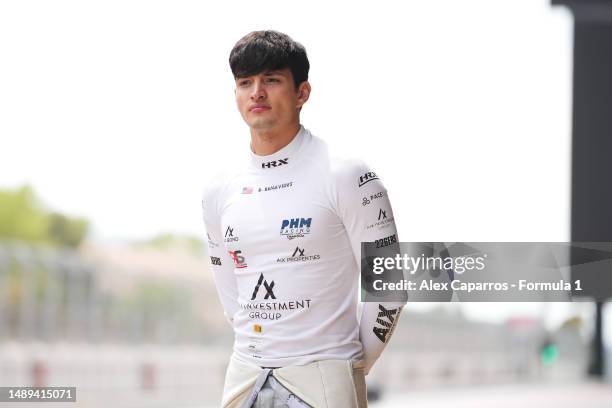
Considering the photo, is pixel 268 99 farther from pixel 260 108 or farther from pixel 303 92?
pixel 303 92

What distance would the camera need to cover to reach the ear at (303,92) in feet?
10.8

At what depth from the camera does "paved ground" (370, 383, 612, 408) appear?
940 inches

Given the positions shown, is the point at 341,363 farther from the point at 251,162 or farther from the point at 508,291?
the point at 508,291

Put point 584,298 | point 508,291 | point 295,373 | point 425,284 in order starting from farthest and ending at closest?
1. point 584,298
2. point 508,291
3. point 425,284
4. point 295,373

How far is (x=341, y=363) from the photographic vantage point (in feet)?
10.1

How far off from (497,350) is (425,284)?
134 feet

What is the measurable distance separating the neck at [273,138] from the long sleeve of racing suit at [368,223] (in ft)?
0.76

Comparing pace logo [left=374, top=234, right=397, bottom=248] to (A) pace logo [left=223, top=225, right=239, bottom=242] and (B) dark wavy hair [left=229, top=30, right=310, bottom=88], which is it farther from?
(B) dark wavy hair [left=229, top=30, right=310, bottom=88]

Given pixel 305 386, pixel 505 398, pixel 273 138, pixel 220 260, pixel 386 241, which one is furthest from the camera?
pixel 505 398

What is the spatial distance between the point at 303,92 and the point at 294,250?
0.52 m

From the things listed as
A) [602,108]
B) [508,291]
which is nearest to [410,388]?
[602,108]

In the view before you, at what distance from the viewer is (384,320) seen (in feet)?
10.5

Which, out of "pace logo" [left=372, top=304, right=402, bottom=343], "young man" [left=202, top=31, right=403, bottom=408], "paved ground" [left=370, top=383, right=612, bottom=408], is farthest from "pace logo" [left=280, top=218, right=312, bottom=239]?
"paved ground" [left=370, top=383, right=612, bottom=408]

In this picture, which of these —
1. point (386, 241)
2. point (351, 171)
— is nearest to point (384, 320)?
point (386, 241)
